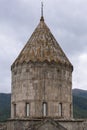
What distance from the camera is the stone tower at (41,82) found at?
29047 mm

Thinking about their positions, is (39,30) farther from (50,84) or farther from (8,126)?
(8,126)

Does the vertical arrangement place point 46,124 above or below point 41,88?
below

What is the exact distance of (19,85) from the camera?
98.1ft

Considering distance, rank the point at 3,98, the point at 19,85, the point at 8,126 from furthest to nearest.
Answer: the point at 3,98
the point at 19,85
the point at 8,126

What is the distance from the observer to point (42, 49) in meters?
30.4

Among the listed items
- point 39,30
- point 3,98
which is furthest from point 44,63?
point 3,98

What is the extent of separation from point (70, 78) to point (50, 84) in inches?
74.7

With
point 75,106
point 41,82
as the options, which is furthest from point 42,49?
point 75,106

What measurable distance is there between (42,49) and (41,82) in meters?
2.52

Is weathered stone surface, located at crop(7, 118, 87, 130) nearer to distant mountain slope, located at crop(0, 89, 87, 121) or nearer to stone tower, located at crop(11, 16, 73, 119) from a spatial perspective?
stone tower, located at crop(11, 16, 73, 119)

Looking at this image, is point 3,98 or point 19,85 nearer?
point 19,85

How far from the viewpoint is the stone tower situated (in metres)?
29.0

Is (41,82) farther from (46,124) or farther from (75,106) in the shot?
(75,106)

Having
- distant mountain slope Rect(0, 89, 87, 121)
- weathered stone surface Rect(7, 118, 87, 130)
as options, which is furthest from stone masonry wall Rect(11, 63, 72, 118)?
distant mountain slope Rect(0, 89, 87, 121)
